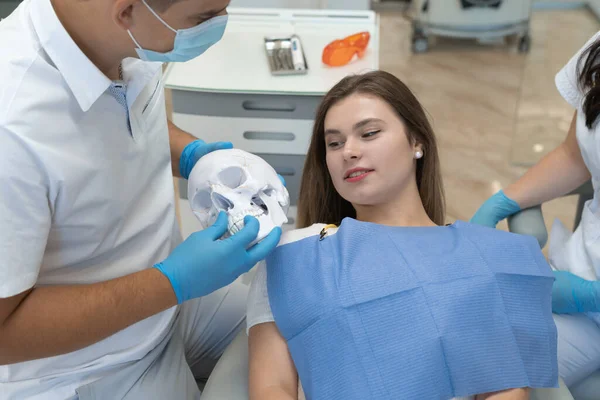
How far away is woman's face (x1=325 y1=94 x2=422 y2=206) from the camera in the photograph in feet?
4.73

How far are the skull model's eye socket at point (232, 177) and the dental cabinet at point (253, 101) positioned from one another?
70 cm

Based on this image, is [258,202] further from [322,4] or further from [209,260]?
[322,4]

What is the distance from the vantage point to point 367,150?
4.72ft

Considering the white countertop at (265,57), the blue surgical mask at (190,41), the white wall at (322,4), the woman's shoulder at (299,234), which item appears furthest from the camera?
the white wall at (322,4)

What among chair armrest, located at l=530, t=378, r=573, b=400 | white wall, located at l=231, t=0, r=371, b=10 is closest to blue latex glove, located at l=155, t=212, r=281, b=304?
chair armrest, located at l=530, t=378, r=573, b=400

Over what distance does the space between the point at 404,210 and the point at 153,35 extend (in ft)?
2.20

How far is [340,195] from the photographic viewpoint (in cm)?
157

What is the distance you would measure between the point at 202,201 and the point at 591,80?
2.92 feet

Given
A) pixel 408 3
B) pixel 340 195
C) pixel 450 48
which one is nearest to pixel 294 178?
pixel 340 195

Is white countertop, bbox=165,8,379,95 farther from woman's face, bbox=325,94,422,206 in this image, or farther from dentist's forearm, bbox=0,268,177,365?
dentist's forearm, bbox=0,268,177,365

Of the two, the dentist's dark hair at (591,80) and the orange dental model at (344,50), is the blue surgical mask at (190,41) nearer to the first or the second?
the dentist's dark hair at (591,80)

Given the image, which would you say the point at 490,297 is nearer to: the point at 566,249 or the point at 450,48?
the point at 566,249

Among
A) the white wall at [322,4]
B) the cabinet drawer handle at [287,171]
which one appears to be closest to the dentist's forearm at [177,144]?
the cabinet drawer handle at [287,171]

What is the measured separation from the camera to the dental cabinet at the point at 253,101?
199 centimetres
